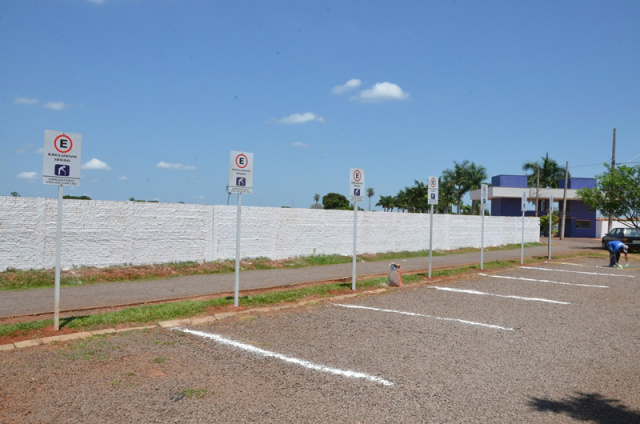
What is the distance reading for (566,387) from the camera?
5469 mm

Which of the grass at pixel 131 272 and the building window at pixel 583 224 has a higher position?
the building window at pixel 583 224

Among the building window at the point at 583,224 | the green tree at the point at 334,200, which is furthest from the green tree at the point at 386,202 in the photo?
the building window at the point at 583,224

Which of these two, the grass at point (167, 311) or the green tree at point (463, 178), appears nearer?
the grass at point (167, 311)

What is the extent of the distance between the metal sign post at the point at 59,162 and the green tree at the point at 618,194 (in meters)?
35.7

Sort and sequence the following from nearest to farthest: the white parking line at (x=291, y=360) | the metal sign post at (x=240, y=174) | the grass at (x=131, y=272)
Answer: the white parking line at (x=291, y=360)
the metal sign post at (x=240, y=174)
the grass at (x=131, y=272)

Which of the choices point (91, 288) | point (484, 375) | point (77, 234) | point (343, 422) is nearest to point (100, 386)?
point (343, 422)

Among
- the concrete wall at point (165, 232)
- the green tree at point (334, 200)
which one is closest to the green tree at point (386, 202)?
the green tree at point (334, 200)

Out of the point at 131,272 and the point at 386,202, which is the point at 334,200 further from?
the point at 131,272

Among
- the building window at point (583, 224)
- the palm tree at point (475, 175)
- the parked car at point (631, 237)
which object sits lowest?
the parked car at point (631, 237)

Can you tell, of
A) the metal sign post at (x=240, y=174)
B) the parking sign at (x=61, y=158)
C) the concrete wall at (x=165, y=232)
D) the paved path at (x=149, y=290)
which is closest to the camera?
the parking sign at (x=61, y=158)

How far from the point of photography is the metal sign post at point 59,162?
7.58m

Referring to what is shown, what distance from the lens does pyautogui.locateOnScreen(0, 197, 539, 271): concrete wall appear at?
13320 millimetres

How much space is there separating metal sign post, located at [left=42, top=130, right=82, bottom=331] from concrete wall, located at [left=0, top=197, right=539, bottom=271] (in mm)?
6479

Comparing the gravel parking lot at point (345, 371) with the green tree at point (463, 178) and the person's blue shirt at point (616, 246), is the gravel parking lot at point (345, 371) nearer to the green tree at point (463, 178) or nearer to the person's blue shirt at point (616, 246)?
the person's blue shirt at point (616, 246)
